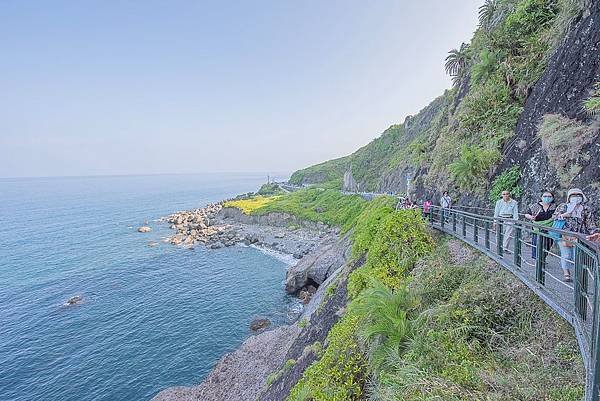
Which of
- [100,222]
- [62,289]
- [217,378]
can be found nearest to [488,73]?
[217,378]

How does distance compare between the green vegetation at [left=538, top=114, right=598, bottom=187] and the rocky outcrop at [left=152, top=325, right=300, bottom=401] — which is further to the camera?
the rocky outcrop at [left=152, top=325, right=300, bottom=401]

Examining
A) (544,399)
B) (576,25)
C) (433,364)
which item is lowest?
(433,364)

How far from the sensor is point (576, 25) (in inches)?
442

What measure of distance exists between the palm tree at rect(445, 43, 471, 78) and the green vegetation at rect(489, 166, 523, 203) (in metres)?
13.8

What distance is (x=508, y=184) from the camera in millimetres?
12562

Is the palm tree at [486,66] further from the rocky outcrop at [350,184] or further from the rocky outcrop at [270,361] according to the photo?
the rocky outcrop at [350,184]

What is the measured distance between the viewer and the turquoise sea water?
20.5m

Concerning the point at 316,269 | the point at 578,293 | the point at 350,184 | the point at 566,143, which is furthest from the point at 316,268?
the point at 350,184

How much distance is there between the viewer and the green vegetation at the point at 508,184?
12.0 metres

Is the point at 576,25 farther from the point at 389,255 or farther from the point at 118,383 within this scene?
the point at 118,383

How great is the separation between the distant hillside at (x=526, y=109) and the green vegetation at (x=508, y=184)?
0.04 metres

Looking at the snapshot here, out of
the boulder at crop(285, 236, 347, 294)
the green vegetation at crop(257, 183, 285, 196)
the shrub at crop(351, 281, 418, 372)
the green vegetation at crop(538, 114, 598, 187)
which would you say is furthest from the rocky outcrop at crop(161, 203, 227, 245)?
the green vegetation at crop(538, 114, 598, 187)

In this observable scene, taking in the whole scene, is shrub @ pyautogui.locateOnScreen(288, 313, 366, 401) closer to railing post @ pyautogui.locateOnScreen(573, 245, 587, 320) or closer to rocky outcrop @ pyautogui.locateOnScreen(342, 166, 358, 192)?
railing post @ pyautogui.locateOnScreen(573, 245, 587, 320)

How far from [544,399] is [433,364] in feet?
5.67
